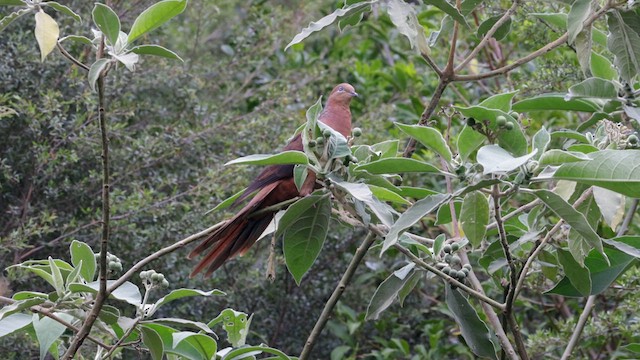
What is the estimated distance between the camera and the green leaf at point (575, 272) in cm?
175

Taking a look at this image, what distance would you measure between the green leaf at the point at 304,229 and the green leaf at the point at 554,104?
1.66 feet

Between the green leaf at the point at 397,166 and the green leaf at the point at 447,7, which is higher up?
the green leaf at the point at 447,7

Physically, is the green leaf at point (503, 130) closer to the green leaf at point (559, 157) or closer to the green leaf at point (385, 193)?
the green leaf at point (559, 157)

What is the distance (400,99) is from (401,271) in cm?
424

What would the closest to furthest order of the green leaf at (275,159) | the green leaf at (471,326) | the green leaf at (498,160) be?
the green leaf at (498,160) < the green leaf at (275,159) < the green leaf at (471,326)

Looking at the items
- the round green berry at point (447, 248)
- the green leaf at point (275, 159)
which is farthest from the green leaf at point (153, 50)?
the round green berry at point (447, 248)

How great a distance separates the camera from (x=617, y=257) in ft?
6.06

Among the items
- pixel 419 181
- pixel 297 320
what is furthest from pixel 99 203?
pixel 419 181

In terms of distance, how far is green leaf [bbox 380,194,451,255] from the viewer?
1450mm

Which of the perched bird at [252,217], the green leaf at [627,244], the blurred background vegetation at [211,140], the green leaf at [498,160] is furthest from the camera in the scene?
the blurred background vegetation at [211,140]

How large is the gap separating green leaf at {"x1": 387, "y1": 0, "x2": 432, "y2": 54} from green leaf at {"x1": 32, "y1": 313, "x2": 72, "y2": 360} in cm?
92

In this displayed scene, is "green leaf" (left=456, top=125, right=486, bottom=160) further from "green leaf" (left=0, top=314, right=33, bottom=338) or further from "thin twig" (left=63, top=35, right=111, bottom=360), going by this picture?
"green leaf" (left=0, top=314, right=33, bottom=338)

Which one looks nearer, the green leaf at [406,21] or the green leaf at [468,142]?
the green leaf at [468,142]

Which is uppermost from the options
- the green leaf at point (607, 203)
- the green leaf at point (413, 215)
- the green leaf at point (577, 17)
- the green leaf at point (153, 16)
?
the green leaf at point (153, 16)
